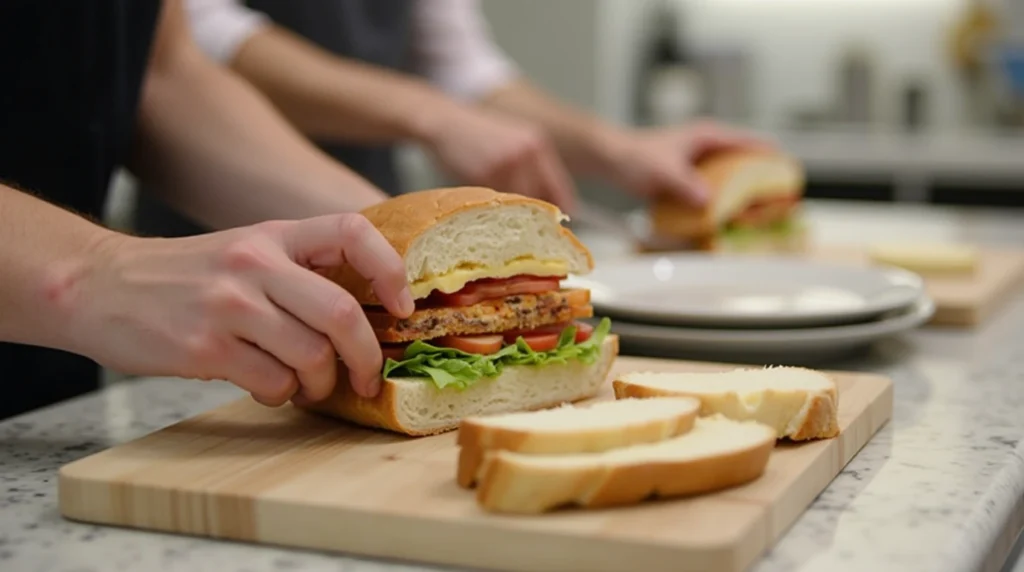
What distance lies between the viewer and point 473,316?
1.35 meters

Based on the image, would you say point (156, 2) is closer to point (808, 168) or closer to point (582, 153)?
point (582, 153)

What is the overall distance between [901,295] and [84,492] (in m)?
1.15

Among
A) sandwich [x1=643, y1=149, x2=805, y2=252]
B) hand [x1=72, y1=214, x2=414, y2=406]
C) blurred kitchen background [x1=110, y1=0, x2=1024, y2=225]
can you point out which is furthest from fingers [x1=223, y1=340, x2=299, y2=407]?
blurred kitchen background [x1=110, y1=0, x2=1024, y2=225]

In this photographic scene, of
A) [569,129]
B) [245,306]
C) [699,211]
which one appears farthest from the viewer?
[569,129]

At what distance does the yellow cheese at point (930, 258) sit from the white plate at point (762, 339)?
484 millimetres

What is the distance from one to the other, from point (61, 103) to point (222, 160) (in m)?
0.22

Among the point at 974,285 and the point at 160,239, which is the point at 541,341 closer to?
the point at 160,239

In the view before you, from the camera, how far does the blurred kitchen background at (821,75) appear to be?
5.40 meters

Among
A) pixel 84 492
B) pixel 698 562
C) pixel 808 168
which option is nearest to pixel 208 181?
pixel 84 492

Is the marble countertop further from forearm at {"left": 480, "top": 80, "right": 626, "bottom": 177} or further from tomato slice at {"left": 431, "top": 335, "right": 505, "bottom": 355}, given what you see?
forearm at {"left": 480, "top": 80, "right": 626, "bottom": 177}

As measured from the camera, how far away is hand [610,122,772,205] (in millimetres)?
2725

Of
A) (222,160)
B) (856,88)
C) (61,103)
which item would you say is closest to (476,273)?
(222,160)

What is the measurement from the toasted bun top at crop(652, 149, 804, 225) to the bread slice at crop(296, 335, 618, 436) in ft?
4.14

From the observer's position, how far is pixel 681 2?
634 centimetres
